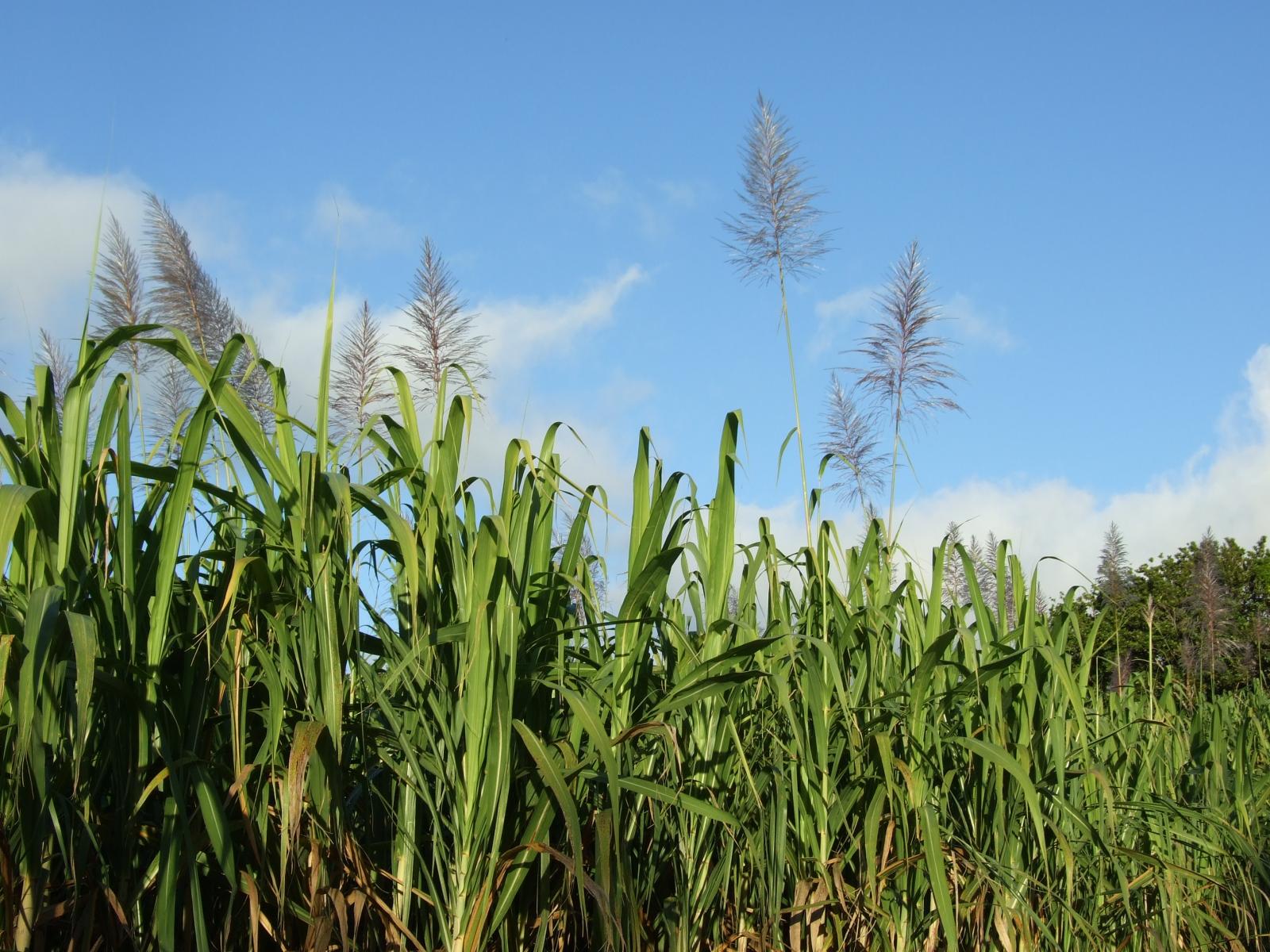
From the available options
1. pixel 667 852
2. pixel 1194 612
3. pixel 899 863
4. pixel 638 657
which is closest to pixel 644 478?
pixel 638 657

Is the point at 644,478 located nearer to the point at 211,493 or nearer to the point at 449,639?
the point at 449,639

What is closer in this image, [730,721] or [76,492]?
[76,492]

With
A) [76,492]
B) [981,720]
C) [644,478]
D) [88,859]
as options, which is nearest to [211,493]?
[76,492]

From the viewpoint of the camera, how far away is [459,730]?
175 centimetres

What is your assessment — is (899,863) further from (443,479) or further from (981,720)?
(443,479)

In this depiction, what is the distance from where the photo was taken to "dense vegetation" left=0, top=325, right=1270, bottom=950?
5.30 ft

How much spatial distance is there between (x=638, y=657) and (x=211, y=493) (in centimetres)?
90

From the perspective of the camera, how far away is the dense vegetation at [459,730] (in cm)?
162

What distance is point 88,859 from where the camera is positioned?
172cm

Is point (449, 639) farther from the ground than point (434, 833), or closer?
farther from the ground

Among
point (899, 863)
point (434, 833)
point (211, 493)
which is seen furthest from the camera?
point (899, 863)

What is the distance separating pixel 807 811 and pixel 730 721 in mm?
401

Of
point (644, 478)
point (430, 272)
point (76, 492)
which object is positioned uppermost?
point (430, 272)

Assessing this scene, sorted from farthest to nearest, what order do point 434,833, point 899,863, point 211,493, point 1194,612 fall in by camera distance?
point 1194,612, point 899,863, point 211,493, point 434,833
